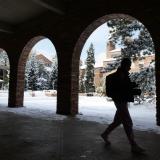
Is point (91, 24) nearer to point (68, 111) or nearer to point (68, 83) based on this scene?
point (68, 83)

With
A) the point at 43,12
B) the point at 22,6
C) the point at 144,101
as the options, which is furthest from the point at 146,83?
the point at 22,6

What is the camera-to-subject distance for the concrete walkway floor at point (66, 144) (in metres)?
3.80

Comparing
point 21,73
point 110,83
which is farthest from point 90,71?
point 110,83

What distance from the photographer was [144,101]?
13.1 m

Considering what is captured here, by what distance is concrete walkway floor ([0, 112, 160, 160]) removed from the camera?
150 inches

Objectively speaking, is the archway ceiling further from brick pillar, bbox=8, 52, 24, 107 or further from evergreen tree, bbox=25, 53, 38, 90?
evergreen tree, bbox=25, 53, 38, 90

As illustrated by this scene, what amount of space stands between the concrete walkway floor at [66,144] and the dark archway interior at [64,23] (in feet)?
6.82

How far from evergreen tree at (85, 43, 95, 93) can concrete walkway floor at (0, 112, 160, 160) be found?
32.5 meters

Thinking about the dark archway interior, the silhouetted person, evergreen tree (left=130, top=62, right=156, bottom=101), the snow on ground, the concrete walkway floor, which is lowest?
the concrete walkway floor

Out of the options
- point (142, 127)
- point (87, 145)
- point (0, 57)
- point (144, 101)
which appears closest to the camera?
point (87, 145)

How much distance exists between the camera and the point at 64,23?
31.1 feet

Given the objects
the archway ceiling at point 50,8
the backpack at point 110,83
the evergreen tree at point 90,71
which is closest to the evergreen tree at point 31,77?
the evergreen tree at point 90,71

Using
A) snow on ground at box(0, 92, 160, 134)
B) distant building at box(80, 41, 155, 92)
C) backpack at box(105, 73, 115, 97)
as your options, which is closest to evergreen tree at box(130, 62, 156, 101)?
distant building at box(80, 41, 155, 92)

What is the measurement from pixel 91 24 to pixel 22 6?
269 centimetres
